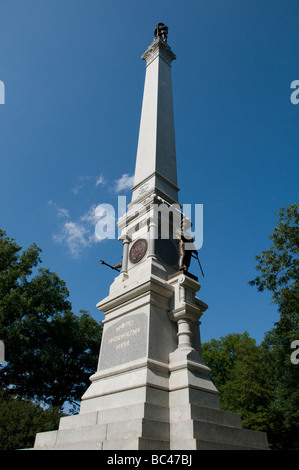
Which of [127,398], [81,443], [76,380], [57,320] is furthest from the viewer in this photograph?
[76,380]

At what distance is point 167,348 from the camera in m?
7.58

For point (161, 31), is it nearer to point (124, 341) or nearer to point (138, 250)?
point (138, 250)

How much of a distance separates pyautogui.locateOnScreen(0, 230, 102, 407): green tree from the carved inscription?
42.8 feet

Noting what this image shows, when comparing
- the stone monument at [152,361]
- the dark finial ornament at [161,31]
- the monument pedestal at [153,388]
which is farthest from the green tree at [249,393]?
the dark finial ornament at [161,31]

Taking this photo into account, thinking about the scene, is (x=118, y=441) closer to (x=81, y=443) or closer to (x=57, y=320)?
(x=81, y=443)

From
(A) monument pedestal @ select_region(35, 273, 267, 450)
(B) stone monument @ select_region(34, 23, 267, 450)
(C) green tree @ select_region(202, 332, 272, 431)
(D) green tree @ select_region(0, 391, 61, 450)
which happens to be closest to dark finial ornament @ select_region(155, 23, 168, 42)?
(B) stone monument @ select_region(34, 23, 267, 450)

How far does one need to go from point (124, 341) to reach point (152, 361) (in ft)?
3.70

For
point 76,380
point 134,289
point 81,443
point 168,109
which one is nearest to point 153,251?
point 134,289

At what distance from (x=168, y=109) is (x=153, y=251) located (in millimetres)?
7200

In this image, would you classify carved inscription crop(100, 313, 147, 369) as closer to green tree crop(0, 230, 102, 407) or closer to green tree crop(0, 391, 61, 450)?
green tree crop(0, 391, 61, 450)

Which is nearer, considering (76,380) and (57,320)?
(57,320)

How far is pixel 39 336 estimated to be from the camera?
2230 cm

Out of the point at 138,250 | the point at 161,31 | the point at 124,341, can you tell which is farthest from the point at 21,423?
the point at 161,31

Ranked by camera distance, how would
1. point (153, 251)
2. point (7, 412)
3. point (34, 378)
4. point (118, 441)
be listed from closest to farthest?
point (118, 441)
point (153, 251)
point (7, 412)
point (34, 378)
